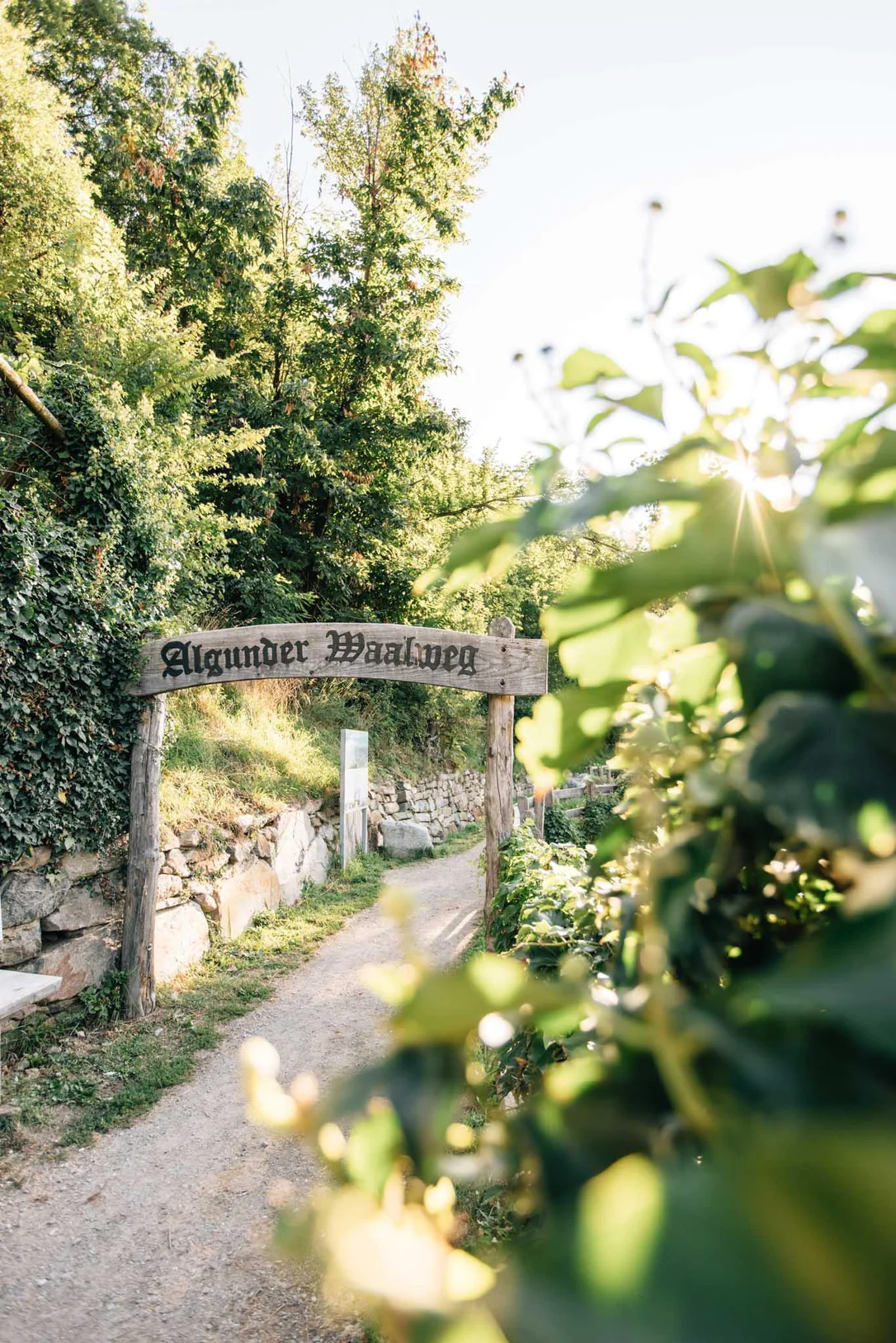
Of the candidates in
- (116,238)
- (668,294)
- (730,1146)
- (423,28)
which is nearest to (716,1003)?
(730,1146)

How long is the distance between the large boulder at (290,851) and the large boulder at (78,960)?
254 cm

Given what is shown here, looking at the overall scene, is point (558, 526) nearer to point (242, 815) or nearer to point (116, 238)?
point (242, 815)

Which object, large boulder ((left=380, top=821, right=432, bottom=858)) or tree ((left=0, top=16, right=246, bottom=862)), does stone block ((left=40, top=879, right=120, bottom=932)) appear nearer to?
tree ((left=0, top=16, right=246, bottom=862))

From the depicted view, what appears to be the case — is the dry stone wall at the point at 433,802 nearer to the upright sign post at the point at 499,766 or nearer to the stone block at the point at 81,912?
the stone block at the point at 81,912

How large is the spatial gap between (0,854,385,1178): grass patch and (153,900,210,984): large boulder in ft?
0.34

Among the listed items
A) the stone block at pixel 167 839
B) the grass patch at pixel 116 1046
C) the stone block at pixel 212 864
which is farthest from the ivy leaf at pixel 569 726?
the stone block at pixel 212 864

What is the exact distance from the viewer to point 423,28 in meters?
13.9

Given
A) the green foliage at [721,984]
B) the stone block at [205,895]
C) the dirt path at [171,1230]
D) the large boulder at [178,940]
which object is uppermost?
the green foliage at [721,984]

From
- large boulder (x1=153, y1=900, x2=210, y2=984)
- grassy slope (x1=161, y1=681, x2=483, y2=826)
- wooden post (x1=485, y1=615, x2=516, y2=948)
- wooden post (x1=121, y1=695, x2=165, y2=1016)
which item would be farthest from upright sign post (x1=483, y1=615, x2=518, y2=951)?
grassy slope (x1=161, y1=681, x2=483, y2=826)

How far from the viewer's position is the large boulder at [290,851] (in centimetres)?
811

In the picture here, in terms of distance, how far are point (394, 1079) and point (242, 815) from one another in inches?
296

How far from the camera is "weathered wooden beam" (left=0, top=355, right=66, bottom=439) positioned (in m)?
5.05

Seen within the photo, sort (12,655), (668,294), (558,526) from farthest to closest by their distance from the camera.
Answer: (12,655) → (668,294) → (558,526)

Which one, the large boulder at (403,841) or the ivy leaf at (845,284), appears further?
the large boulder at (403,841)
